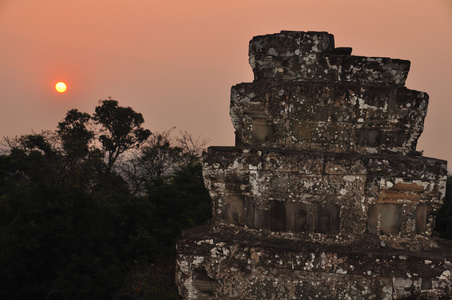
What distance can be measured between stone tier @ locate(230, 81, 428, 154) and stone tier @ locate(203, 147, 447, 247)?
176mm

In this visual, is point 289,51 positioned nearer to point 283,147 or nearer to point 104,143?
point 283,147

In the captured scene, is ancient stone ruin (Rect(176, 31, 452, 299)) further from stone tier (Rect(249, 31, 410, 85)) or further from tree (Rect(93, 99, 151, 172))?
tree (Rect(93, 99, 151, 172))

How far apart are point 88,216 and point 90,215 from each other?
5.4 inches

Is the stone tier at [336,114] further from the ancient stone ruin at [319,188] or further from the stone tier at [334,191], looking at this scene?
the stone tier at [334,191]

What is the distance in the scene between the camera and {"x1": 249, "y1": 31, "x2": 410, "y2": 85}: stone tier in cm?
345

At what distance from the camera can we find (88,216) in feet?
45.9

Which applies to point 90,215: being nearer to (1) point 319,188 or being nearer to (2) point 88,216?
(2) point 88,216

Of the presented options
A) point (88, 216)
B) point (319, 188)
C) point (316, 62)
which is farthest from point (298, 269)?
point (88, 216)

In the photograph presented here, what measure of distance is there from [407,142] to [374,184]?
1.74 feet

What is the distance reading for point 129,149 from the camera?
92.7 ft

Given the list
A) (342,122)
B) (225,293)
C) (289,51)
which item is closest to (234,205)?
(225,293)

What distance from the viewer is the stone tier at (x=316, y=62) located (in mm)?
3445

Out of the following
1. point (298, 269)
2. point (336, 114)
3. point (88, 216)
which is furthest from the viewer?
point (88, 216)

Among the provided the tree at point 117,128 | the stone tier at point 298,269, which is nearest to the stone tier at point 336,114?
the stone tier at point 298,269
